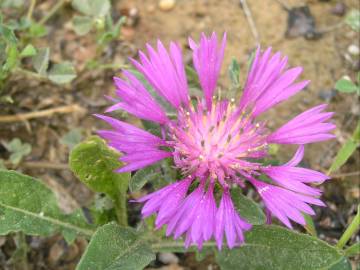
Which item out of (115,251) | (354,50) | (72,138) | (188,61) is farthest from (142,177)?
(354,50)

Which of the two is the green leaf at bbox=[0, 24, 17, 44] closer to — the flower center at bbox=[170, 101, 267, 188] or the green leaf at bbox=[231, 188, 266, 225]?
the flower center at bbox=[170, 101, 267, 188]

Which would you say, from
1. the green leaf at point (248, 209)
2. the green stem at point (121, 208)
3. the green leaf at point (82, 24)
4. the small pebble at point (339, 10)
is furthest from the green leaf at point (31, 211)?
the small pebble at point (339, 10)

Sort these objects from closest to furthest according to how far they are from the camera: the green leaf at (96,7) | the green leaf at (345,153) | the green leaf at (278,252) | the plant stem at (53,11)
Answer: the green leaf at (278,252) → the green leaf at (345,153) → the green leaf at (96,7) → the plant stem at (53,11)

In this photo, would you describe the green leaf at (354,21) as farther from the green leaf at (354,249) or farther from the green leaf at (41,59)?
the green leaf at (41,59)

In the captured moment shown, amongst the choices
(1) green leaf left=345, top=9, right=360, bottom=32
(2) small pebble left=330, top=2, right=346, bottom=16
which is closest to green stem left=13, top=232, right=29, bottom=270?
(1) green leaf left=345, top=9, right=360, bottom=32

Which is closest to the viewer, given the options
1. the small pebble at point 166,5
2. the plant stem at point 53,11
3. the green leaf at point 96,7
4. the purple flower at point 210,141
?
the purple flower at point 210,141

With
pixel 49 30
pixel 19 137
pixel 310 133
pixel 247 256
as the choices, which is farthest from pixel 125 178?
pixel 49 30
